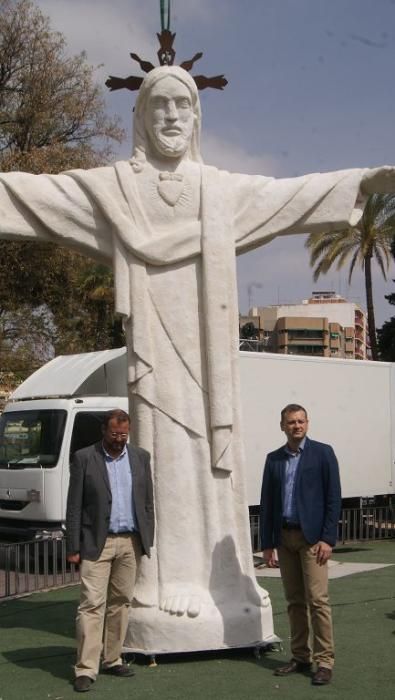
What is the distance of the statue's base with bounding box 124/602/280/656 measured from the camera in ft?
22.8

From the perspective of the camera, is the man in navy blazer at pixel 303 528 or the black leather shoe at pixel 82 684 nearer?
the black leather shoe at pixel 82 684

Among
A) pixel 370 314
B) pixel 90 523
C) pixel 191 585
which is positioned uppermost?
pixel 370 314

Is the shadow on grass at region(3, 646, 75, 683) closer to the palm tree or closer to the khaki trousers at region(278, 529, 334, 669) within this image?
the khaki trousers at region(278, 529, 334, 669)

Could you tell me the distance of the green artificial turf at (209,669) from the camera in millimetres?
6223

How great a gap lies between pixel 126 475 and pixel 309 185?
9.04ft

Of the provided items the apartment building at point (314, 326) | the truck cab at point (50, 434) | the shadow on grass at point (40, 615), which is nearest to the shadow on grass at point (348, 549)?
the truck cab at point (50, 434)

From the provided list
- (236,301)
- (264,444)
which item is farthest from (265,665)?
(264,444)

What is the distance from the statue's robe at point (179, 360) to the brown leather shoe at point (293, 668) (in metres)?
0.49

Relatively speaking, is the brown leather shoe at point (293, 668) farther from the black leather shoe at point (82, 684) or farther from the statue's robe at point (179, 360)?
the black leather shoe at point (82, 684)

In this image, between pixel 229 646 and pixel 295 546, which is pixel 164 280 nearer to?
pixel 295 546

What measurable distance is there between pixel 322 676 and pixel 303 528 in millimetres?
964

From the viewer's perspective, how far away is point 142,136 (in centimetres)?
762

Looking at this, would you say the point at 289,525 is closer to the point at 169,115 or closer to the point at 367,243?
the point at 169,115

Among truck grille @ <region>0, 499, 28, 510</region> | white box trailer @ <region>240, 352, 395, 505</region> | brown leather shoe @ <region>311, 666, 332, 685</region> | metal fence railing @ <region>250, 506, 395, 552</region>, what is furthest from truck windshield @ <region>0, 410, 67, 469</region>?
brown leather shoe @ <region>311, 666, 332, 685</region>
